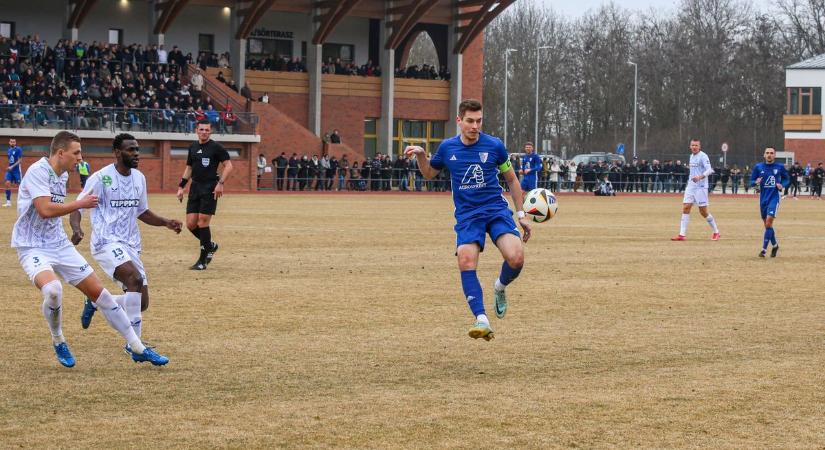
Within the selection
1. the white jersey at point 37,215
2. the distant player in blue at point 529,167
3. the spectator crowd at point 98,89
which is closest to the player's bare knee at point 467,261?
the white jersey at point 37,215

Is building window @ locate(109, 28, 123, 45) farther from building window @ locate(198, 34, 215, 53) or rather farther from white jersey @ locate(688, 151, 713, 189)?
white jersey @ locate(688, 151, 713, 189)

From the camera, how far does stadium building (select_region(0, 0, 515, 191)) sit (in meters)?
47.2

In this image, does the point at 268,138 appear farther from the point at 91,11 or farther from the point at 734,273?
the point at 734,273

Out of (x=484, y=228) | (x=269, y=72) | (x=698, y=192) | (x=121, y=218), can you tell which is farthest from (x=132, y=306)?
(x=269, y=72)

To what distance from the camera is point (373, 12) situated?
61.3m

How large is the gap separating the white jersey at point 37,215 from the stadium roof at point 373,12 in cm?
4594

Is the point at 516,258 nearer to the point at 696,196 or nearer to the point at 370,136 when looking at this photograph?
the point at 696,196

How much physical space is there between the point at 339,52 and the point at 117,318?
56.0 metres

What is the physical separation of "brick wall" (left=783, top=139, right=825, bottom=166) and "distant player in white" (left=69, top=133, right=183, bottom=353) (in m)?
74.9

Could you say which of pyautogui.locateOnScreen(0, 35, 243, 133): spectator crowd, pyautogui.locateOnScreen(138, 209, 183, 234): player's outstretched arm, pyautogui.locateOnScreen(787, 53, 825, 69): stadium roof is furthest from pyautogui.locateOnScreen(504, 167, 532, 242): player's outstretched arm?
pyautogui.locateOnScreen(787, 53, 825, 69): stadium roof

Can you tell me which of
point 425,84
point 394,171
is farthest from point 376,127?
point 394,171

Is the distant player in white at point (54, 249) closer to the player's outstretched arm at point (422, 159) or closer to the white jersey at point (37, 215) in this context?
the white jersey at point (37, 215)

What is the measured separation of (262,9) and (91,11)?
26.7 ft

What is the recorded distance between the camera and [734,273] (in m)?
16.9
